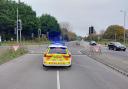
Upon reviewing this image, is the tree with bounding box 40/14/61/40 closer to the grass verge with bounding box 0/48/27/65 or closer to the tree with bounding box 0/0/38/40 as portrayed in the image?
the tree with bounding box 0/0/38/40

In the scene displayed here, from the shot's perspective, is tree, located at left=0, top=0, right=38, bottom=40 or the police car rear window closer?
the police car rear window

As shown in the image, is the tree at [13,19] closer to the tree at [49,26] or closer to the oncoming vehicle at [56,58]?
the tree at [49,26]

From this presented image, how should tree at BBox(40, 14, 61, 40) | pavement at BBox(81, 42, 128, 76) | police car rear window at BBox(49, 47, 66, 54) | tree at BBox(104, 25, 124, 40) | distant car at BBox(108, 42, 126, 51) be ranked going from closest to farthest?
1. pavement at BBox(81, 42, 128, 76)
2. police car rear window at BBox(49, 47, 66, 54)
3. distant car at BBox(108, 42, 126, 51)
4. tree at BBox(40, 14, 61, 40)
5. tree at BBox(104, 25, 124, 40)

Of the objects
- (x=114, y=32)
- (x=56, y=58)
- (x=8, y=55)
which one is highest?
(x=114, y=32)

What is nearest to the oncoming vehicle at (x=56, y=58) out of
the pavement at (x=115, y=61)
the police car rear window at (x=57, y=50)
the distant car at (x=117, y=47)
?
the police car rear window at (x=57, y=50)

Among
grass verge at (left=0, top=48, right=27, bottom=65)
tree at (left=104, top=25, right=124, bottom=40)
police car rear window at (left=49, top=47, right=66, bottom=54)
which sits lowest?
grass verge at (left=0, top=48, right=27, bottom=65)

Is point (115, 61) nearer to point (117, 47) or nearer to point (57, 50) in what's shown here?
point (57, 50)

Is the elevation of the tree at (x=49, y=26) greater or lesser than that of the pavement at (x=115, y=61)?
greater

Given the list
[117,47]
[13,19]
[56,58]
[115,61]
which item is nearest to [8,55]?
[115,61]

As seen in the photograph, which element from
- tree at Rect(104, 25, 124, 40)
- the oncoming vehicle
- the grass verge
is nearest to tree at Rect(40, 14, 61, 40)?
tree at Rect(104, 25, 124, 40)

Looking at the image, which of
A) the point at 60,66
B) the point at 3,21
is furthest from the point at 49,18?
the point at 60,66

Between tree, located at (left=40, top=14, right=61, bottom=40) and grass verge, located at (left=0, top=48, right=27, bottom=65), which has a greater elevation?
tree, located at (left=40, top=14, right=61, bottom=40)

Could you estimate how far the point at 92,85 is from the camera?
1357 centimetres

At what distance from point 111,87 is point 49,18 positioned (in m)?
132
